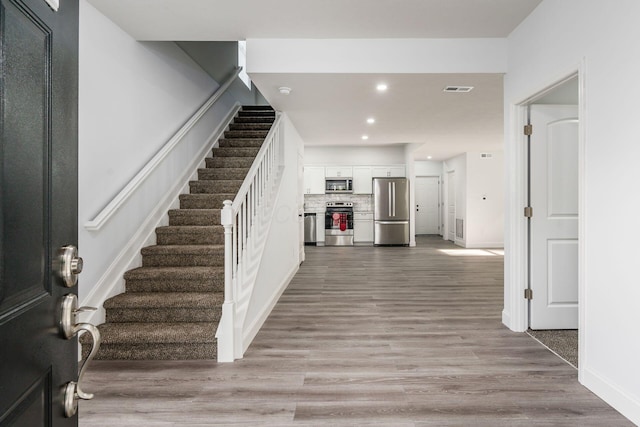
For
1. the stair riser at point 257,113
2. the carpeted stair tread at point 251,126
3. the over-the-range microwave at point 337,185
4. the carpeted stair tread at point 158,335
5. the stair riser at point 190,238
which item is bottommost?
the carpeted stair tread at point 158,335

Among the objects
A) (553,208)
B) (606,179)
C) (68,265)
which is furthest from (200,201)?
(606,179)

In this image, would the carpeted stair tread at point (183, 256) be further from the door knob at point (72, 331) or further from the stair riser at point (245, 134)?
the stair riser at point (245, 134)

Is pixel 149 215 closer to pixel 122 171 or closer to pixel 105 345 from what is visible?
pixel 122 171

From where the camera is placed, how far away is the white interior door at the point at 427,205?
11.2 m

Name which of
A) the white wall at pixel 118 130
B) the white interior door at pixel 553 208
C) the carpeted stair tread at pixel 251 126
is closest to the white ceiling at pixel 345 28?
the white wall at pixel 118 130

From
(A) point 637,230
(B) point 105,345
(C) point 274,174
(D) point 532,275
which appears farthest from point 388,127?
(B) point 105,345

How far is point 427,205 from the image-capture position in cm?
1127

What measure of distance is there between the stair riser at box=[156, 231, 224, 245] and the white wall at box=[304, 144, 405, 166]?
5.78 m

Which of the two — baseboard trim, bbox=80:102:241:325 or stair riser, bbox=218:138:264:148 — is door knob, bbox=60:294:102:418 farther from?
stair riser, bbox=218:138:264:148

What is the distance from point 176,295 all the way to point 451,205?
8.64 meters

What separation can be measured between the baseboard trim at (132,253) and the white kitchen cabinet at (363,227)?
16.9 feet

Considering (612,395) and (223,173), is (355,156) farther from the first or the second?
(612,395)

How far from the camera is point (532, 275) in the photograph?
3023 millimetres

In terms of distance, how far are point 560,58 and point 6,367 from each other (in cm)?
312
